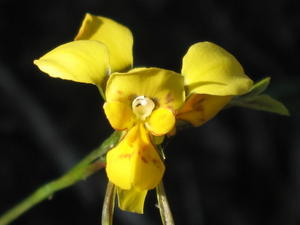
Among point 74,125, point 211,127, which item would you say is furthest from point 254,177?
point 74,125

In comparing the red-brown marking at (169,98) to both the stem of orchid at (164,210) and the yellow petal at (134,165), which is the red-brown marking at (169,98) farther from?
the stem of orchid at (164,210)

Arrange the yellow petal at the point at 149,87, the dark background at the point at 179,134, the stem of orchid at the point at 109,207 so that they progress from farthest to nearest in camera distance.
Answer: the dark background at the point at 179,134 < the stem of orchid at the point at 109,207 < the yellow petal at the point at 149,87

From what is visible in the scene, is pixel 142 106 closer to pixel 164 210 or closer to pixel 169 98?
pixel 169 98

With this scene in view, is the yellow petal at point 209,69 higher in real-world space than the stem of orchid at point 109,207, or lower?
higher

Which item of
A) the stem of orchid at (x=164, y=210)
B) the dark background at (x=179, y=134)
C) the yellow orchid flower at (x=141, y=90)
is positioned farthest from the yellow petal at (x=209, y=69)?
the dark background at (x=179, y=134)

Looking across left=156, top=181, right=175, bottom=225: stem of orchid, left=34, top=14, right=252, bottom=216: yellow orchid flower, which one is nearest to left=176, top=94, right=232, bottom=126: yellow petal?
left=34, top=14, right=252, bottom=216: yellow orchid flower

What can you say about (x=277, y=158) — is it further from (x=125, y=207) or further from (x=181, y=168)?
(x=125, y=207)
